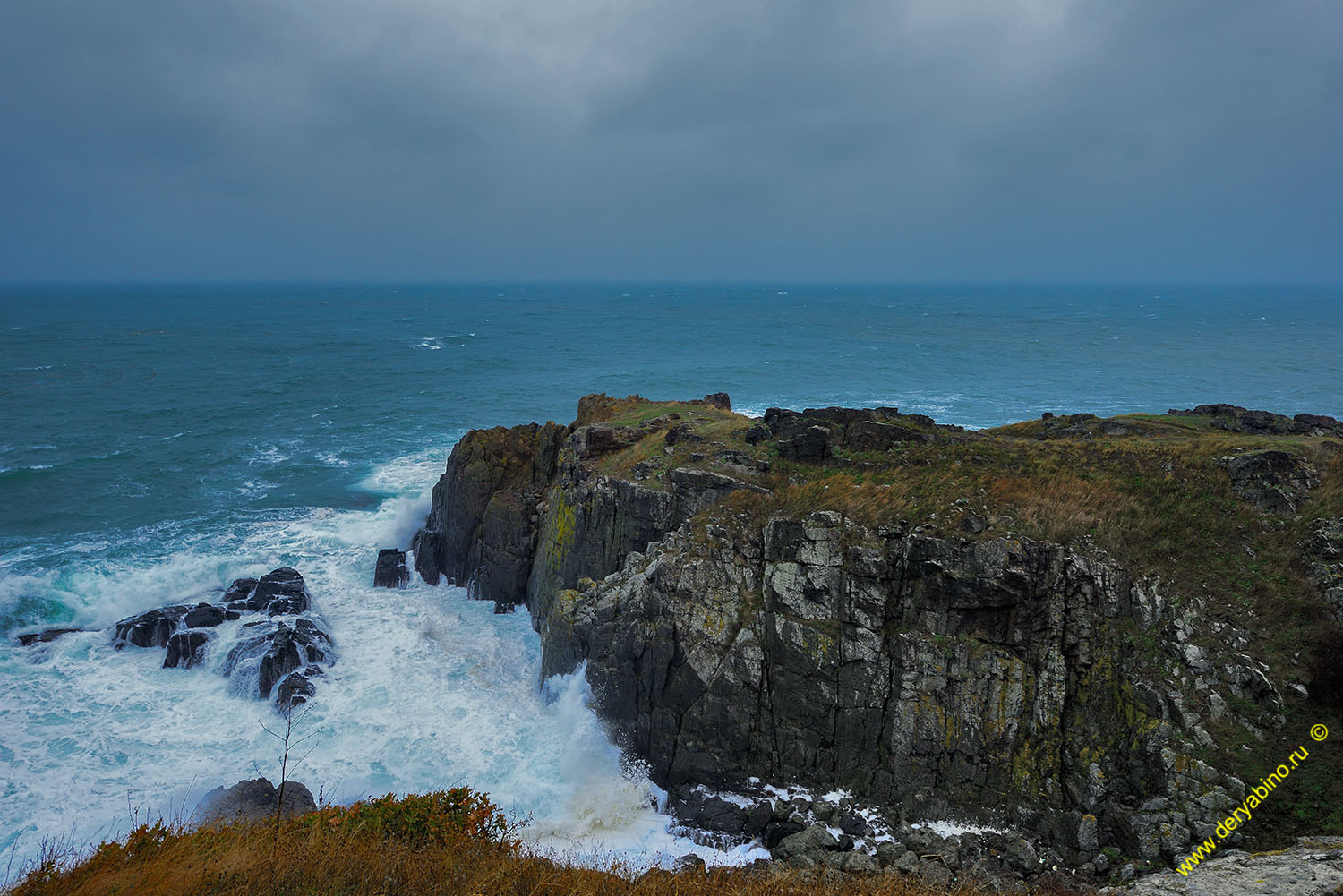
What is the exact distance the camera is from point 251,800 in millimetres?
19859

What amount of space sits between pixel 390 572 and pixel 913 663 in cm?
2702

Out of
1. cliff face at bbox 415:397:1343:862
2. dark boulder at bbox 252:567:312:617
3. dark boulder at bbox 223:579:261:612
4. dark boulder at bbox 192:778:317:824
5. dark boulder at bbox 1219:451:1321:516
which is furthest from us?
dark boulder at bbox 223:579:261:612

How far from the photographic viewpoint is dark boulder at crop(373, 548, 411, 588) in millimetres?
35562

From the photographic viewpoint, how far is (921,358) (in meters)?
111

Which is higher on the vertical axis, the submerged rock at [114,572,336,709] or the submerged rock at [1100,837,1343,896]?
the submerged rock at [1100,837,1343,896]

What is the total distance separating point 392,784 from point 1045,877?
758 inches

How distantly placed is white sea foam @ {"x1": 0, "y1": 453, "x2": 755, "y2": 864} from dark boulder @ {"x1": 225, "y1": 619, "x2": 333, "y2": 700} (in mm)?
735

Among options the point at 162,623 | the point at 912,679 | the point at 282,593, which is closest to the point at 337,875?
the point at 912,679

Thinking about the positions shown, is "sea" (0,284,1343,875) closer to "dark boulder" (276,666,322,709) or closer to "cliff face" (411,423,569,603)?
"dark boulder" (276,666,322,709)

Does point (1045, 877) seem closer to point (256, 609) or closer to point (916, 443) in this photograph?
point (916, 443)

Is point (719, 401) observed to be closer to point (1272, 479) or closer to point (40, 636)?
point (1272, 479)

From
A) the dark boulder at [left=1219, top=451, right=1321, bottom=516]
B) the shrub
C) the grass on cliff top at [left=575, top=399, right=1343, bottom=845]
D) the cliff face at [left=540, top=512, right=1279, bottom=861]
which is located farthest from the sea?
the dark boulder at [left=1219, top=451, right=1321, bottom=516]

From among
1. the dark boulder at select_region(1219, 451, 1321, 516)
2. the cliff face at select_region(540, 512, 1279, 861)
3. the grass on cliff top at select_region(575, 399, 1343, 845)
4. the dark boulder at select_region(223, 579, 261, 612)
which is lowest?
the dark boulder at select_region(223, 579, 261, 612)

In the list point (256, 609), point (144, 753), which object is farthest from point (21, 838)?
point (256, 609)
